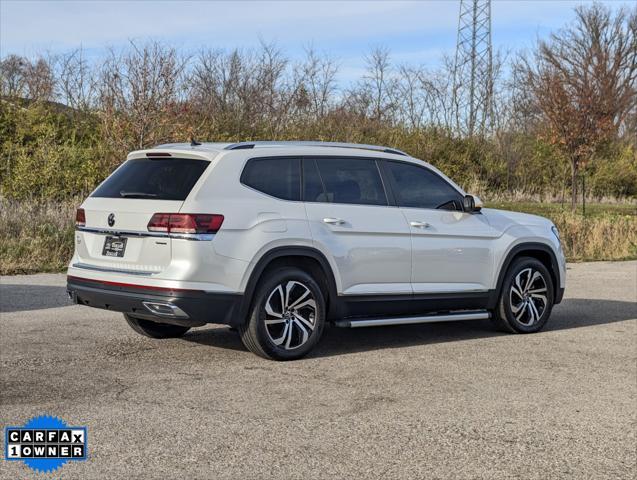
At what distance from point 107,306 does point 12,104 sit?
55.2ft

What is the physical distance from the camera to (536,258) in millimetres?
9727

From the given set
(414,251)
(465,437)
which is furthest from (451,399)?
(414,251)

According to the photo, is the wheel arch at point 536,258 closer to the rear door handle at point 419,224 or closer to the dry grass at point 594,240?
the rear door handle at point 419,224

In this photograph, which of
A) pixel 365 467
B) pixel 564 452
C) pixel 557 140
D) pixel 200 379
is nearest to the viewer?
pixel 365 467

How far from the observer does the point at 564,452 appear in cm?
520

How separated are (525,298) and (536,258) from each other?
0.56 meters

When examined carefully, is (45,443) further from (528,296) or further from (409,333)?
(528,296)

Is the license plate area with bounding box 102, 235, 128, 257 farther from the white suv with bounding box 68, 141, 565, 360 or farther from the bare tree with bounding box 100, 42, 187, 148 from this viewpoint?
the bare tree with bounding box 100, 42, 187, 148

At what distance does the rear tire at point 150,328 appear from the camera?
8.53 m

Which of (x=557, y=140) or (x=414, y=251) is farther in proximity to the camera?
(x=557, y=140)

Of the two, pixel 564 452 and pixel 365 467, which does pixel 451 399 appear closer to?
pixel 564 452

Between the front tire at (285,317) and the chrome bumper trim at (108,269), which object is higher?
the chrome bumper trim at (108,269)

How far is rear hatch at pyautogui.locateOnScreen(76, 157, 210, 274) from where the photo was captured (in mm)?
7188

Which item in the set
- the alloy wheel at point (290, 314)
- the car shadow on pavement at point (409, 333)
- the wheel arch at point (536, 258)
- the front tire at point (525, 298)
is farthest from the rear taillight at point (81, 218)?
the front tire at point (525, 298)
